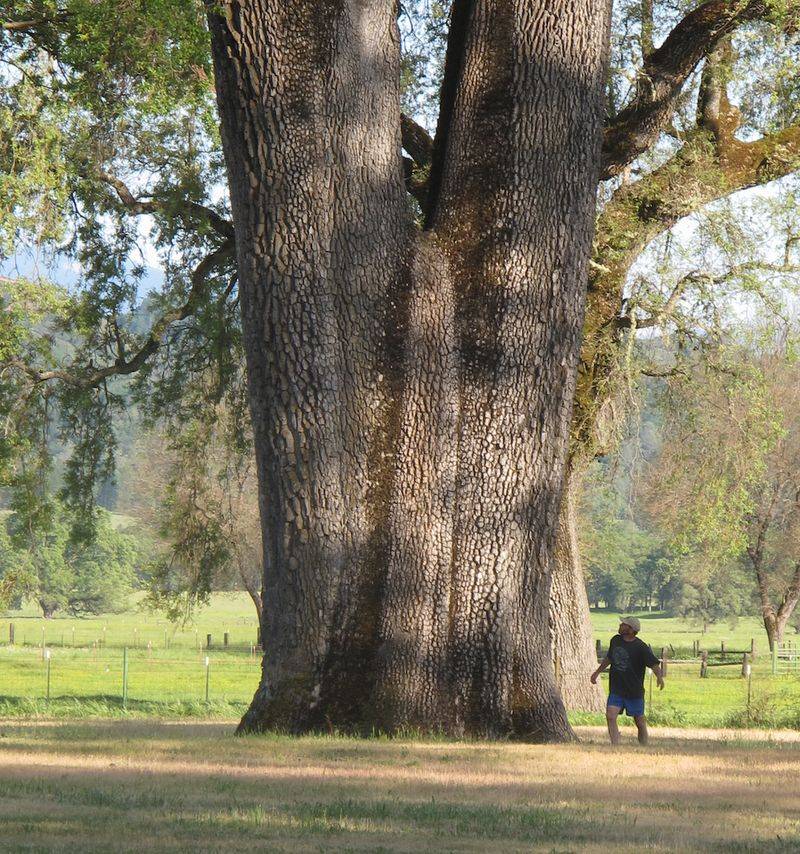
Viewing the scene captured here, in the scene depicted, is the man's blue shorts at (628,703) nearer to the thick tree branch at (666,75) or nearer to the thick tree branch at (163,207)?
the thick tree branch at (666,75)

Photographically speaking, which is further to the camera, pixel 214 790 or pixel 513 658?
pixel 513 658

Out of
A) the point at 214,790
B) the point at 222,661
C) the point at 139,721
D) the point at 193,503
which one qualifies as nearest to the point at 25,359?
the point at 193,503

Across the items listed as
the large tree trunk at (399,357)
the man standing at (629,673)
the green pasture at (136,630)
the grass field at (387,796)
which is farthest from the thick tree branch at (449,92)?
the green pasture at (136,630)

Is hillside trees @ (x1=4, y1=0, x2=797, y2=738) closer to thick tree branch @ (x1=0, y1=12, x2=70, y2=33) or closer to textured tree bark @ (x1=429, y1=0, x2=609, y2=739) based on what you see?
textured tree bark @ (x1=429, y1=0, x2=609, y2=739)

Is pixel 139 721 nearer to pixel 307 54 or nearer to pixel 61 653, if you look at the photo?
pixel 307 54

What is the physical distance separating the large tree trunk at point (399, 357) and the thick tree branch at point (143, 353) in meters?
8.02

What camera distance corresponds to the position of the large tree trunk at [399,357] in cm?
1136

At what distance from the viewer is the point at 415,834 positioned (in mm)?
6691

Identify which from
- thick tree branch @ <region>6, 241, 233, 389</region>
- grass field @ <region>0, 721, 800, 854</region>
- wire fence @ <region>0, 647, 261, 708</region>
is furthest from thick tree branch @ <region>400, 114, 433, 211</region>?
wire fence @ <region>0, 647, 261, 708</region>

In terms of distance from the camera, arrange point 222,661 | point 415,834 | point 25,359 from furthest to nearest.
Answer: point 222,661 → point 25,359 → point 415,834

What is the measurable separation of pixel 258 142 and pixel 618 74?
26.6 feet

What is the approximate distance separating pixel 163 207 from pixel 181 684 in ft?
73.8

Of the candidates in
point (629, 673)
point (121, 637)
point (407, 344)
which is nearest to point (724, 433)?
point (629, 673)

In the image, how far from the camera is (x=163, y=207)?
768 inches
